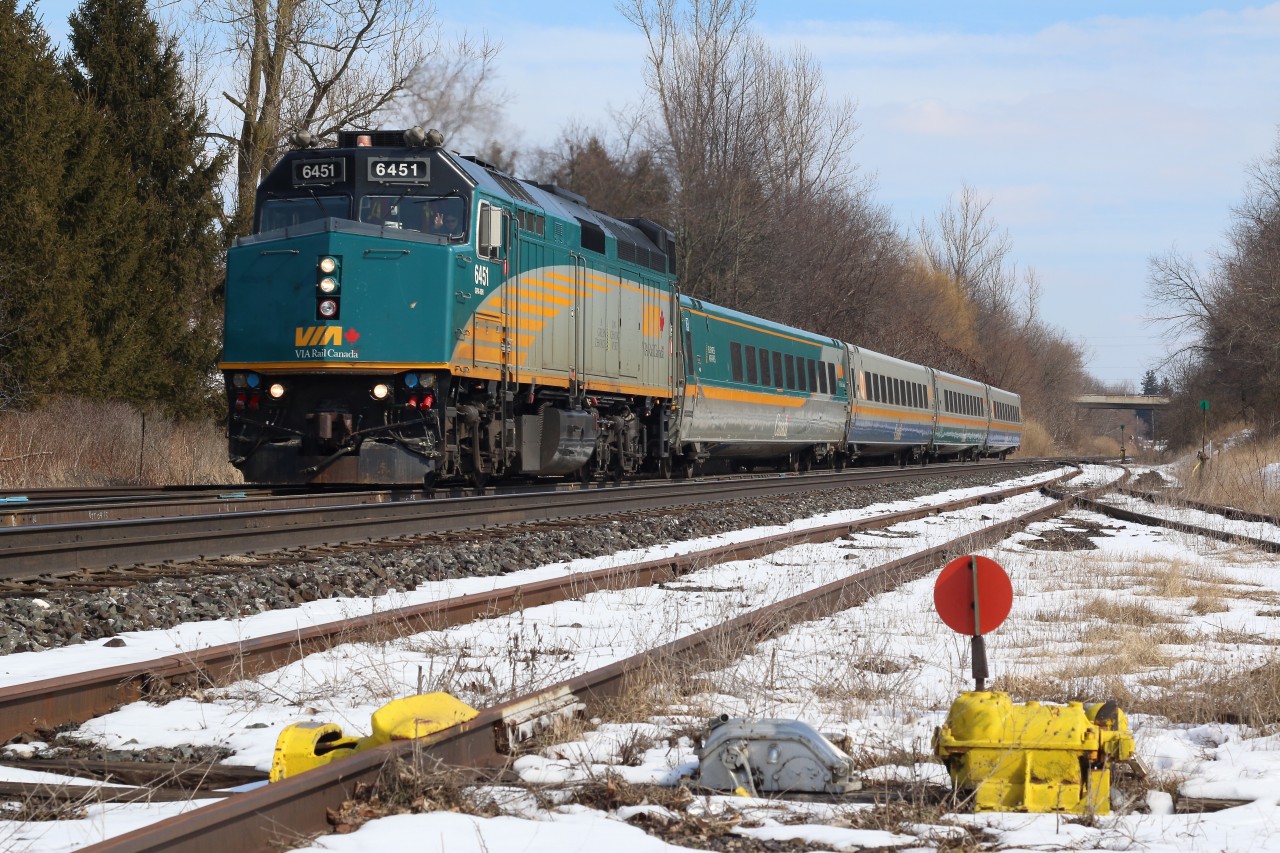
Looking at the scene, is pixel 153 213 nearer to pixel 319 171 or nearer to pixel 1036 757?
pixel 319 171

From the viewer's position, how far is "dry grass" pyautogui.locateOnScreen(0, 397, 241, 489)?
17.3 m

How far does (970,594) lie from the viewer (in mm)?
4656

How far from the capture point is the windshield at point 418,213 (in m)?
12.8

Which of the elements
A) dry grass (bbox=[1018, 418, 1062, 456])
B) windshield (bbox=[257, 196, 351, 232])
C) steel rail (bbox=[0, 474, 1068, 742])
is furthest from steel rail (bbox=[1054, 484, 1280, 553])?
dry grass (bbox=[1018, 418, 1062, 456])

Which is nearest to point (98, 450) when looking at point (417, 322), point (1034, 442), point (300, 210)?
point (300, 210)

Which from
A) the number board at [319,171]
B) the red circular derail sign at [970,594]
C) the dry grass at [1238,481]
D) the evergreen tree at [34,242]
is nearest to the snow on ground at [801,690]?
the red circular derail sign at [970,594]

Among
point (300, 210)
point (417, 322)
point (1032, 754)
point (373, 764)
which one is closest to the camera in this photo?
point (373, 764)

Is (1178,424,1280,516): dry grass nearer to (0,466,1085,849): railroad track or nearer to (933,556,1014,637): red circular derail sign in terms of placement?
(0,466,1085,849): railroad track

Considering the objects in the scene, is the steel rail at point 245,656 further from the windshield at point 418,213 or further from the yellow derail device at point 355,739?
the windshield at point 418,213

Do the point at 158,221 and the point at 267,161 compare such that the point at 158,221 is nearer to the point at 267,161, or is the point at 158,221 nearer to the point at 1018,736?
the point at 267,161

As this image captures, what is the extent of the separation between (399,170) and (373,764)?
397 inches

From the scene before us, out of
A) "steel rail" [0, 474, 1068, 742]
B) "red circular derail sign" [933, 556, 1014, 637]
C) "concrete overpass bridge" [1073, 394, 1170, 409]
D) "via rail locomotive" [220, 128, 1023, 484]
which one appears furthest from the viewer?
"concrete overpass bridge" [1073, 394, 1170, 409]

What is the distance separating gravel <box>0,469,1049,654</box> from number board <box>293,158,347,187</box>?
421 cm

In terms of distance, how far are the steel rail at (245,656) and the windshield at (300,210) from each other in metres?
5.63
